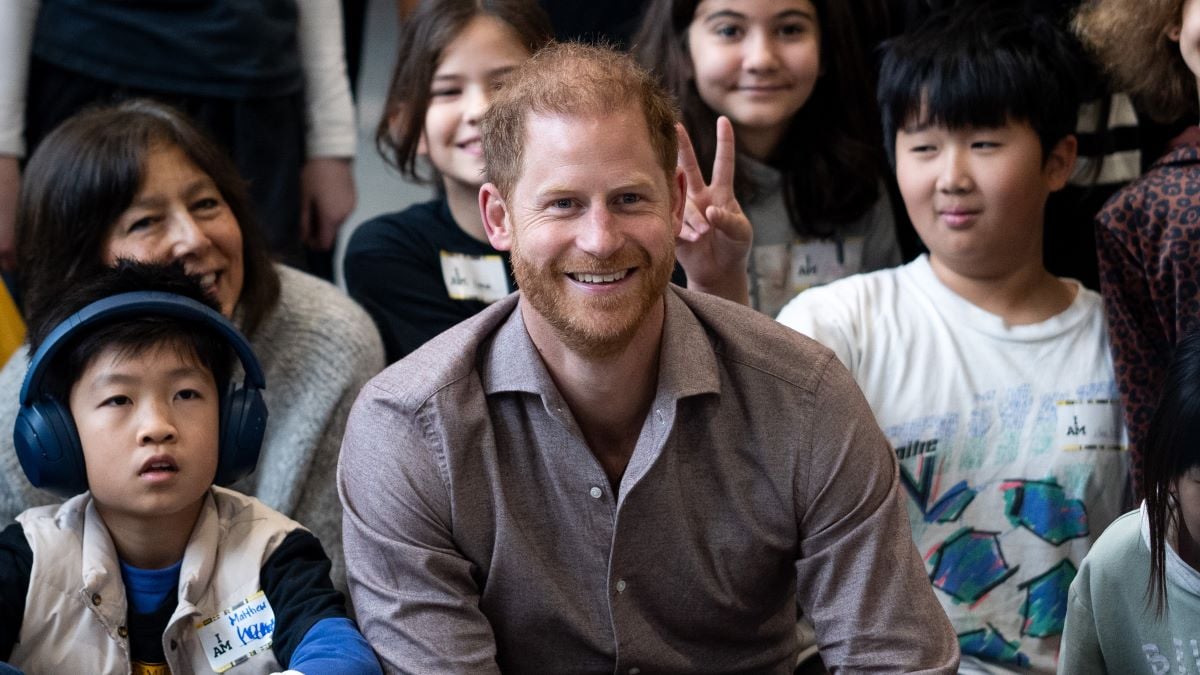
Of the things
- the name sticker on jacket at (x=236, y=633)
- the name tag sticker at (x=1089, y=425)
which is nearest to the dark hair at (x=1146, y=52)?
the name tag sticker at (x=1089, y=425)

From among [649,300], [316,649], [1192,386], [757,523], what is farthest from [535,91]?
[1192,386]

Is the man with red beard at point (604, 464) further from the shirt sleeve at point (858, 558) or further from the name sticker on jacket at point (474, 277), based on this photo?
the name sticker on jacket at point (474, 277)

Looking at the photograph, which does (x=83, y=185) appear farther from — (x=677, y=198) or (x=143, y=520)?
(x=677, y=198)

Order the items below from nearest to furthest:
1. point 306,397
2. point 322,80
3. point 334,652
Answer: point 334,652
point 306,397
point 322,80

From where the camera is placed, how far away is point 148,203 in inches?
99.2

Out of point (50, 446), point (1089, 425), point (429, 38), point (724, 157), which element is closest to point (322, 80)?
point (429, 38)

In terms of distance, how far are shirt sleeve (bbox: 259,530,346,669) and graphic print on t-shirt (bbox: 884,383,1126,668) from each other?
0.95 metres

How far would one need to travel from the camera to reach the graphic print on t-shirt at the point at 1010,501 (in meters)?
2.48

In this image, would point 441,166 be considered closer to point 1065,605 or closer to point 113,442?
point 113,442

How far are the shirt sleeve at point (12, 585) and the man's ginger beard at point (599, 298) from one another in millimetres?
756

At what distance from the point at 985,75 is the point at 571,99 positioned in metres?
0.91

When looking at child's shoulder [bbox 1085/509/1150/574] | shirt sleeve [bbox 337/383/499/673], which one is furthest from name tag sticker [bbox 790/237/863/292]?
shirt sleeve [bbox 337/383/499/673]

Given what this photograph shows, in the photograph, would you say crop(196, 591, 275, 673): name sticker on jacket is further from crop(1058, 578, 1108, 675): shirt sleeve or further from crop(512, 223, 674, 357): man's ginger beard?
crop(1058, 578, 1108, 675): shirt sleeve

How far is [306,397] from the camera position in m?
2.60
